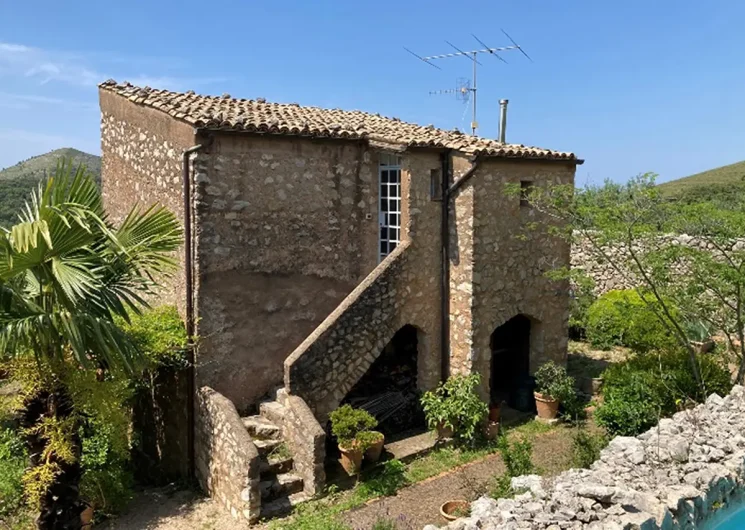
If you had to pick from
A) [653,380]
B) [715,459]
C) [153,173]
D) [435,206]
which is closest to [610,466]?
[715,459]

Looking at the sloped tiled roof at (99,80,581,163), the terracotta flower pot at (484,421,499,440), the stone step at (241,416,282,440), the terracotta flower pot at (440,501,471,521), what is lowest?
the terracotta flower pot at (440,501,471,521)

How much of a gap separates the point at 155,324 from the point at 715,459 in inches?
331

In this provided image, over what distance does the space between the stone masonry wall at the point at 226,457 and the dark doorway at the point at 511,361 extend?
6.21m

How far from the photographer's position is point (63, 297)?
6.69 metres

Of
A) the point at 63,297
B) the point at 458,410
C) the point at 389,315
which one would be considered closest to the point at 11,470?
the point at 63,297

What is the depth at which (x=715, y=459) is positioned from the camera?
7.98m

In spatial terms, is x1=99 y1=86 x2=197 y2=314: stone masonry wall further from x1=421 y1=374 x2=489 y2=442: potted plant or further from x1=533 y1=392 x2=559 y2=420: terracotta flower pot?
x1=533 y1=392 x2=559 y2=420: terracotta flower pot

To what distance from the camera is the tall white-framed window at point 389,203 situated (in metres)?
11.5

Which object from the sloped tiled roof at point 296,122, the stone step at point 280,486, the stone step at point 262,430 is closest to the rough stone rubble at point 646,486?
the stone step at point 280,486

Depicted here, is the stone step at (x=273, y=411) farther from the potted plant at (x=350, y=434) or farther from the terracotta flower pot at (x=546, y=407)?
the terracotta flower pot at (x=546, y=407)

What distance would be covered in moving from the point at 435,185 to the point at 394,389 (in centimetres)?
419

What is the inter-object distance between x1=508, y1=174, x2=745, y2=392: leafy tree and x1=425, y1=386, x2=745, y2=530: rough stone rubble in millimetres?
2267

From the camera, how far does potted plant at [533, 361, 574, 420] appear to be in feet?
39.7

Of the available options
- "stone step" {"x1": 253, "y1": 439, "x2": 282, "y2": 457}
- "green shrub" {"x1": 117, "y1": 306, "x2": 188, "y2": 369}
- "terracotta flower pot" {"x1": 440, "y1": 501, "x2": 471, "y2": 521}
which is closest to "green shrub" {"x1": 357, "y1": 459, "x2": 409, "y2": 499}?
"terracotta flower pot" {"x1": 440, "y1": 501, "x2": 471, "y2": 521}
